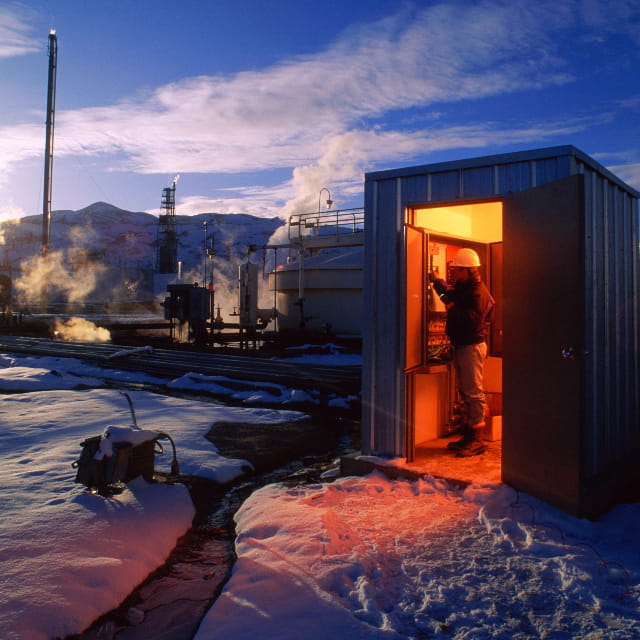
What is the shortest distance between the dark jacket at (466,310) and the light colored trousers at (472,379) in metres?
0.10

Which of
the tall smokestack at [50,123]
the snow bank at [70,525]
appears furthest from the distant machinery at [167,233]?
the snow bank at [70,525]

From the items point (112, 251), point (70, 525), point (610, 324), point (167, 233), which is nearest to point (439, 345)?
point (610, 324)

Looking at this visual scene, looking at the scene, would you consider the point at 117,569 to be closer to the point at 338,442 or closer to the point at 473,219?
the point at 338,442

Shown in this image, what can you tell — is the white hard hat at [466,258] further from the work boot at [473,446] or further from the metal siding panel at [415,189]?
the work boot at [473,446]

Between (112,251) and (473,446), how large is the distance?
132 m

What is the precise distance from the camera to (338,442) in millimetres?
7910

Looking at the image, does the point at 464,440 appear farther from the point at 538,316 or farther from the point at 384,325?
the point at 538,316

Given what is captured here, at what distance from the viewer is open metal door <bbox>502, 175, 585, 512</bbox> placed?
405 cm

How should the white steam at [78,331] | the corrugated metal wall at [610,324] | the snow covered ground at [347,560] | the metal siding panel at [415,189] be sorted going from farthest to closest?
1. the white steam at [78,331]
2. the metal siding panel at [415,189]
3. the corrugated metal wall at [610,324]
4. the snow covered ground at [347,560]

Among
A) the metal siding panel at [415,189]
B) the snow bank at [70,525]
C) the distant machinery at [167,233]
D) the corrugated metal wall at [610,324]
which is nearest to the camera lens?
the snow bank at [70,525]

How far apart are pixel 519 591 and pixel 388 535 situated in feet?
3.45

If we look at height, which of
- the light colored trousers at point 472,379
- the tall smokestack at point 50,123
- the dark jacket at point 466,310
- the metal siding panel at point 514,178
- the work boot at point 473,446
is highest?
the tall smokestack at point 50,123

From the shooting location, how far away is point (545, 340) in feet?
14.1

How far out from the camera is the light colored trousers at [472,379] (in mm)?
5727
